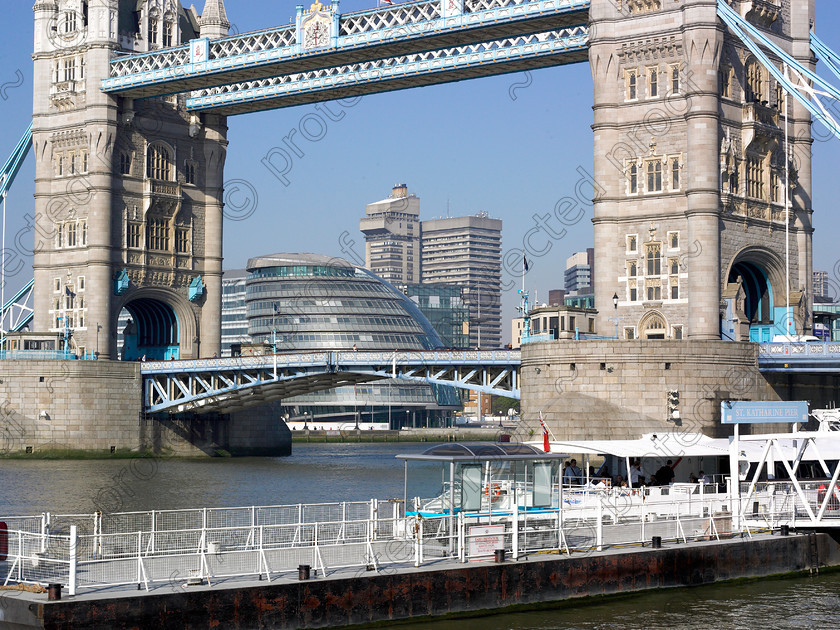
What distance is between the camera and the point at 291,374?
318 ft

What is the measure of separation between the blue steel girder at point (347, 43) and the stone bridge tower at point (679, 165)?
5.48 m

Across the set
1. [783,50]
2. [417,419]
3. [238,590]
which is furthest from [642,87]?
[417,419]

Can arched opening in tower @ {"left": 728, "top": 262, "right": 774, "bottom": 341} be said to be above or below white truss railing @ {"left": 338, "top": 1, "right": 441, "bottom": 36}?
below

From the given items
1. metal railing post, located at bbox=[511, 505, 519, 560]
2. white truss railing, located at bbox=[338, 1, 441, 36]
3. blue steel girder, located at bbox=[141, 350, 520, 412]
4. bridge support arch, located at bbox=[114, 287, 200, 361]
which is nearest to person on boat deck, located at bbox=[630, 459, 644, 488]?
metal railing post, located at bbox=[511, 505, 519, 560]

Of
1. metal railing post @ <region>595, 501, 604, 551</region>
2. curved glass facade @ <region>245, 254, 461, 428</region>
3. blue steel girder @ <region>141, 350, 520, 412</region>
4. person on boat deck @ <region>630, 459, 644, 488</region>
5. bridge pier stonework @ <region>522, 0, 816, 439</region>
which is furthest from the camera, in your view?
curved glass facade @ <region>245, 254, 461, 428</region>

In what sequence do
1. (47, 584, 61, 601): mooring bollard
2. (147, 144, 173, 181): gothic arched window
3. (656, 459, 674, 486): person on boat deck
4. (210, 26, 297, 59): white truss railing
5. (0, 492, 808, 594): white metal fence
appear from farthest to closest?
(147, 144, 173, 181): gothic arched window, (210, 26, 297, 59): white truss railing, (656, 459, 674, 486): person on boat deck, (0, 492, 808, 594): white metal fence, (47, 584, 61, 601): mooring bollard

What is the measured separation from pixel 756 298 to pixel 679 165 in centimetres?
1189

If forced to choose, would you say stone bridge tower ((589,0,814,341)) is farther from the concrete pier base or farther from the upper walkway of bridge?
the concrete pier base

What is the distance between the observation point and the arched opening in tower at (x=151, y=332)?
358 ft

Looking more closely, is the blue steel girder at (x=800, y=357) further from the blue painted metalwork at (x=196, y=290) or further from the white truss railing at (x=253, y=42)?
the blue painted metalwork at (x=196, y=290)

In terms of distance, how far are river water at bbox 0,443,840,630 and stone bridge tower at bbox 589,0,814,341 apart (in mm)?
16429

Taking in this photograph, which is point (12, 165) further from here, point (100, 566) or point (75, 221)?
point (100, 566)

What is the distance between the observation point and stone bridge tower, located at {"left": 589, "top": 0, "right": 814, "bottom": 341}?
72062 millimetres

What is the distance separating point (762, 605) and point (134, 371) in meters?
72.1
